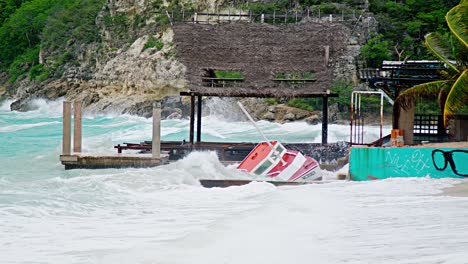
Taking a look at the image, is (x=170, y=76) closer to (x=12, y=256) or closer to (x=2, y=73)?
(x=2, y=73)

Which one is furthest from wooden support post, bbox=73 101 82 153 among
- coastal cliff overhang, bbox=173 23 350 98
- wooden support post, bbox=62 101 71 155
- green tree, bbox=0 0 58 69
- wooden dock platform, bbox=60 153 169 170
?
green tree, bbox=0 0 58 69

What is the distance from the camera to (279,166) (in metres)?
19.2

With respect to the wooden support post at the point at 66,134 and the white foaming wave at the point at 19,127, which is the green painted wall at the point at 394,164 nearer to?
the wooden support post at the point at 66,134

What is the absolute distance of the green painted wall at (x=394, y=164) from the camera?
1688cm

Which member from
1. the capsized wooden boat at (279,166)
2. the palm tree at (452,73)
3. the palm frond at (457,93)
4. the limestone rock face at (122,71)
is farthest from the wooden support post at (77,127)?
the limestone rock face at (122,71)

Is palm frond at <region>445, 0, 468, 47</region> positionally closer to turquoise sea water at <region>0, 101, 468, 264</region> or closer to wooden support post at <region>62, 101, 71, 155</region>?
turquoise sea water at <region>0, 101, 468, 264</region>

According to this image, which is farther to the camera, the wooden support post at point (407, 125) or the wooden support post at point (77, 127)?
the wooden support post at point (77, 127)

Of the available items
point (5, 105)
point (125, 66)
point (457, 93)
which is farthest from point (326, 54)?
point (5, 105)

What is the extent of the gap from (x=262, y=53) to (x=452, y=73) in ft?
28.8

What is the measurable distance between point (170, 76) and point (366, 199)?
40.9m

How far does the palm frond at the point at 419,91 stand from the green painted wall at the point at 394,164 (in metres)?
1.78

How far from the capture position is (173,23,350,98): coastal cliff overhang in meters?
24.5

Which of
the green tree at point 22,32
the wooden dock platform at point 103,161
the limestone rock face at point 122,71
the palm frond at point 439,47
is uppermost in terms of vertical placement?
the green tree at point 22,32

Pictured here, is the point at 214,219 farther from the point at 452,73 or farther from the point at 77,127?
the point at 77,127
